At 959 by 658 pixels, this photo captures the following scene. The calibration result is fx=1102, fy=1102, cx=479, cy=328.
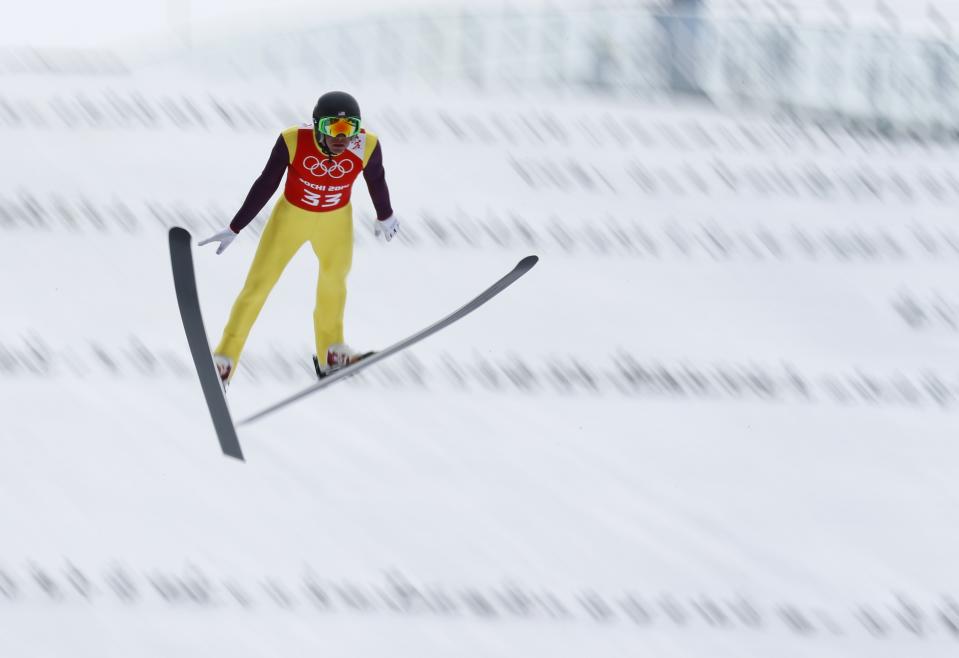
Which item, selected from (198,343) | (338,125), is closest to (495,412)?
(198,343)

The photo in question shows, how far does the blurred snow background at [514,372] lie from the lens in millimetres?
3520

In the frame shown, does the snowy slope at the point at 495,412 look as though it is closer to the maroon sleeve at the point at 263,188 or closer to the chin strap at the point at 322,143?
the maroon sleeve at the point at 263,188

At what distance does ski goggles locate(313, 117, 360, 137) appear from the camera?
272 cm

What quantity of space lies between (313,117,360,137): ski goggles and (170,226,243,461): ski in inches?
22.5

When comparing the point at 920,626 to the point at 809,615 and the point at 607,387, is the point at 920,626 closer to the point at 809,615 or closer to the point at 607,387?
the point at 809,615

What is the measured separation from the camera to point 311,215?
2990 mm

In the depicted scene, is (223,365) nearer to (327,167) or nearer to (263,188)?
(263,188)

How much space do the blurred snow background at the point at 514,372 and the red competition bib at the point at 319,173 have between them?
1069mm

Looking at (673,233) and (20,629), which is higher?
(20,629)

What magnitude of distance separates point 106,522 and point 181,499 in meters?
0.24

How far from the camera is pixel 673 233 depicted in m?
5.11

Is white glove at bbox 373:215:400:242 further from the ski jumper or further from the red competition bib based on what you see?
the red competition bib

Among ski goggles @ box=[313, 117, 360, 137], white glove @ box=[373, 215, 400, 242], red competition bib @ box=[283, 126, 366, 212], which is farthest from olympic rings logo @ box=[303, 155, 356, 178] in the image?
white glove @ box=[373, 215, 400, 242]

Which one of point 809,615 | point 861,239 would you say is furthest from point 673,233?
point 809,615
